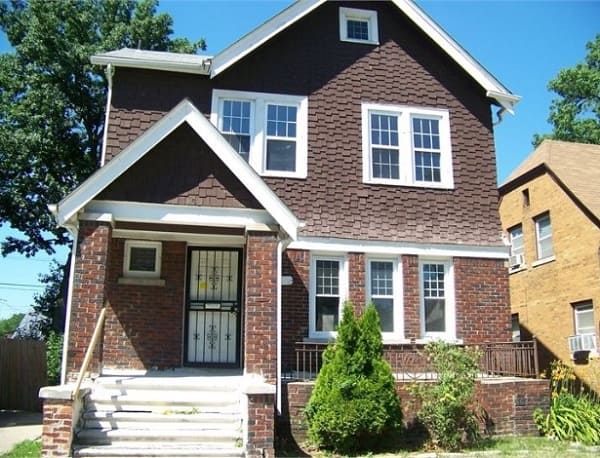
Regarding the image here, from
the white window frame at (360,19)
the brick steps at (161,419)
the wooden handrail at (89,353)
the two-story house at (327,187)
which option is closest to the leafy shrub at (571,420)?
the two-story house at (327,187)

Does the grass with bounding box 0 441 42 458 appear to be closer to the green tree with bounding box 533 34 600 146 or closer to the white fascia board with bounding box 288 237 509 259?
the white fascia board with bounding box 288 237 509 259

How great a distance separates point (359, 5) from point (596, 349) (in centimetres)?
1051

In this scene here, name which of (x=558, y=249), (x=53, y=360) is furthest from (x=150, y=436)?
(x=558, y=249)

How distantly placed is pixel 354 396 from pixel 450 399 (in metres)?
1.61

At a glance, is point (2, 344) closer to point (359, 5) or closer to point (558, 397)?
point (359, 5)

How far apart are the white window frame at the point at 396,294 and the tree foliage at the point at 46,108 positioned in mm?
12616

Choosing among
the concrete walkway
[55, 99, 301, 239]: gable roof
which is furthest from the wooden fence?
[55, 99, 301, 239]: gable roof

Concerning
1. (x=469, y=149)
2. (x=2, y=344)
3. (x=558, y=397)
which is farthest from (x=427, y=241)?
(x=2, y=344)

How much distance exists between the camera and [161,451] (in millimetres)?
8234

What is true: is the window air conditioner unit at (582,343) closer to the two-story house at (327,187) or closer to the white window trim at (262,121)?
the two-story house at (327,187)

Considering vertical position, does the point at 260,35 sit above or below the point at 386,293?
above

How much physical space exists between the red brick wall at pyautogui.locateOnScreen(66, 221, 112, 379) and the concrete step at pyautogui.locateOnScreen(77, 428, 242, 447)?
1020mm

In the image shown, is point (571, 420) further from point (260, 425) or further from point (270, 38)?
point (270, 38)

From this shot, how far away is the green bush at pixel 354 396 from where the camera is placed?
913 centimetres
